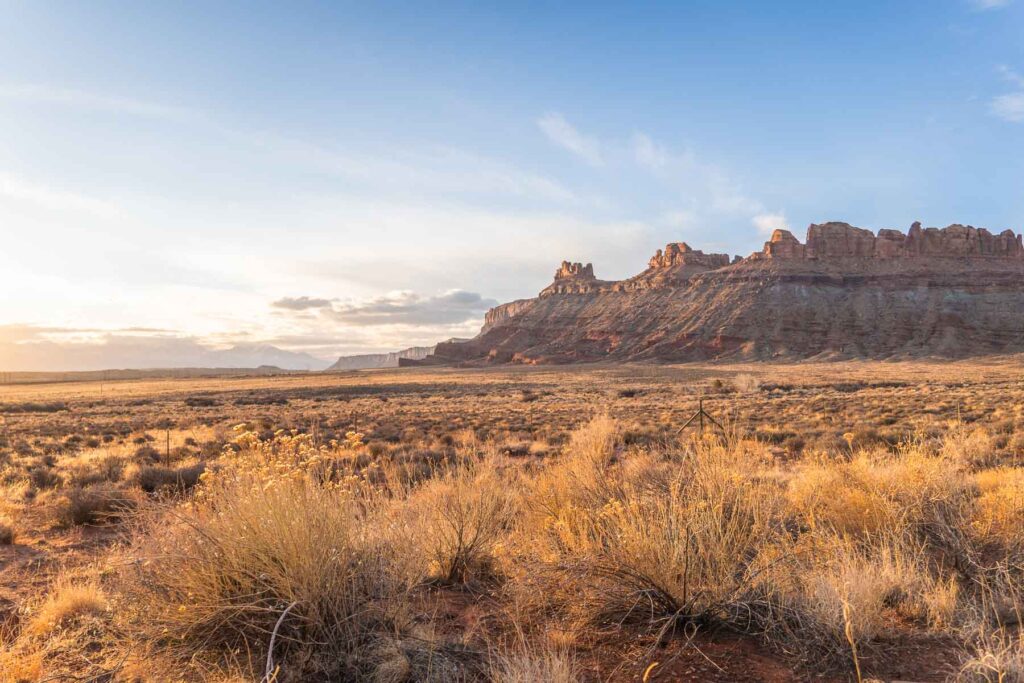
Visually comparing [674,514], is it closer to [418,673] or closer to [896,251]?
[418,673]

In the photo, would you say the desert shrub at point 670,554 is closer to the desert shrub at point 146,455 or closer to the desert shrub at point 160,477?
the desert shrub at point 160,477

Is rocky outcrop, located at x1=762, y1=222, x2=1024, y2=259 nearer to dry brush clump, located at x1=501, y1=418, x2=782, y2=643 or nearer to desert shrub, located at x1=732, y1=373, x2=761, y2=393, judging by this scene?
desert shrub, located at x1=732, y1=373, x2=761, y2=393

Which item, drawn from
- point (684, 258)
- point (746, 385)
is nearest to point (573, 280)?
point (684, 258)

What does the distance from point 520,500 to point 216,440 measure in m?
14.1

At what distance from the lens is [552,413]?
26.4 meters

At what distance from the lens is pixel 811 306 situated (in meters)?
108

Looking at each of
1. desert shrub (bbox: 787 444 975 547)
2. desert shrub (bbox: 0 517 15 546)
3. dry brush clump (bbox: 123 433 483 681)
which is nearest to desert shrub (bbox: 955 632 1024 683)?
desert shrub (bbox: 787 444 975 547)

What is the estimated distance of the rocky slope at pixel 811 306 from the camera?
321ft

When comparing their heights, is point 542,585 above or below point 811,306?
below

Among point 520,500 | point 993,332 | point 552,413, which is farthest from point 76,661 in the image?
point 993,332

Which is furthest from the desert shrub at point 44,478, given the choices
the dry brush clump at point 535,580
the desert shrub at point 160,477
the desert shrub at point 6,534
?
the dry brush clump at point 535,580

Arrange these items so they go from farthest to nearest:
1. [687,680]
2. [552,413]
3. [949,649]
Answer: [552,413] → [949,649] → [687,680]

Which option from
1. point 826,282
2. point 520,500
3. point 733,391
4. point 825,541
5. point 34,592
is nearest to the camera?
point 825,541

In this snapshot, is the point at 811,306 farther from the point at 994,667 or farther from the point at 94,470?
the point at 994,667
